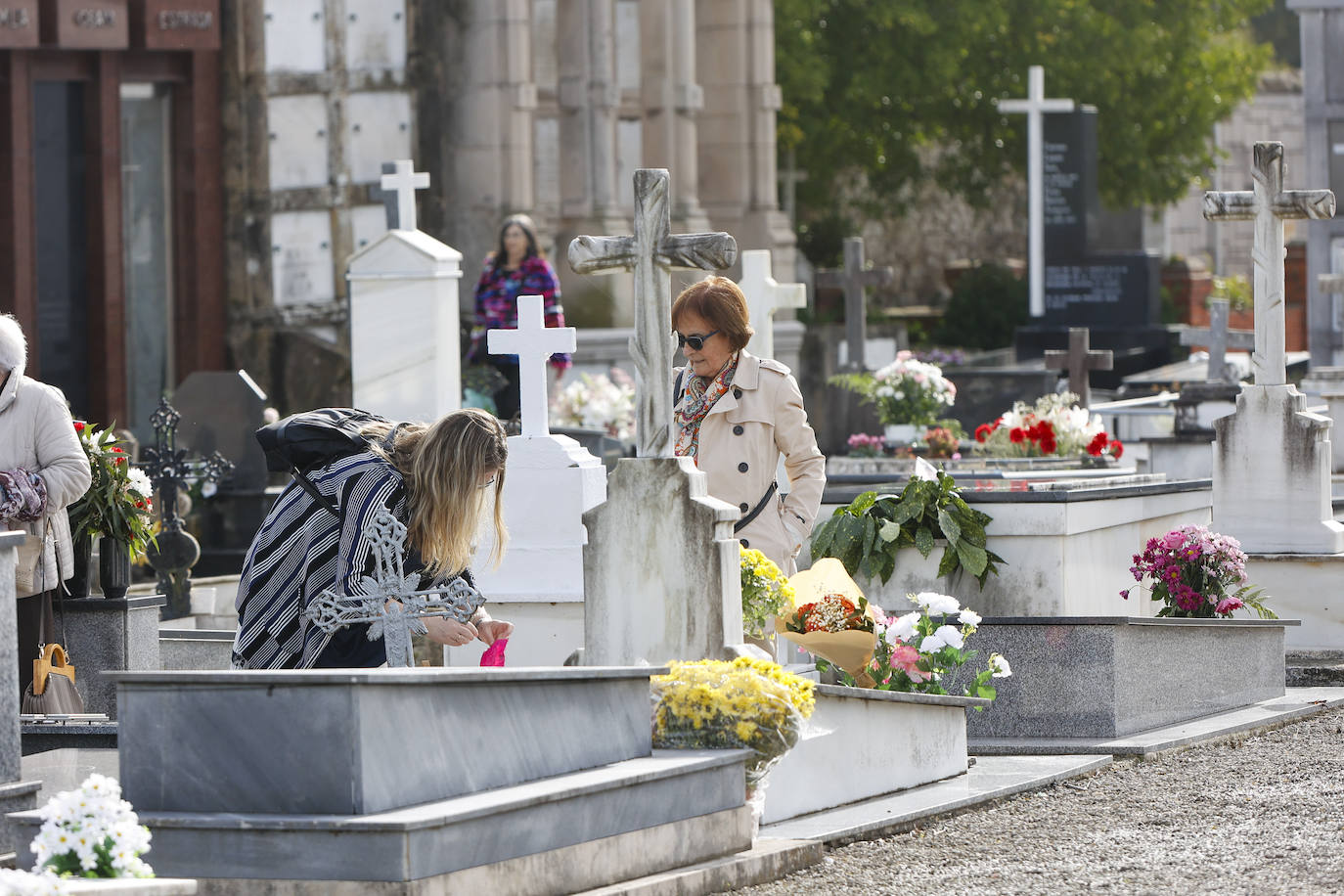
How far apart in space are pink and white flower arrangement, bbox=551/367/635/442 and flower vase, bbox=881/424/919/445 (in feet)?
5.58

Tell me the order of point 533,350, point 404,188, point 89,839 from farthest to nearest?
point 404,188 < point 533,350 < point 89,839

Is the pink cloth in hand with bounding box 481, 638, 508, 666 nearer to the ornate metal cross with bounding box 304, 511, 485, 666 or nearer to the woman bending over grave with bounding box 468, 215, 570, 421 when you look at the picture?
the ornate metal cross with bounding box 304, 511, 485, 666

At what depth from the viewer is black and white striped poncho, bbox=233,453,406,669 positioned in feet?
20.1

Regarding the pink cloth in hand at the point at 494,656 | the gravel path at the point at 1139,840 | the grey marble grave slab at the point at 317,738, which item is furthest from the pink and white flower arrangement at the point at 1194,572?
the grey marble grave slab at the point at 317,738

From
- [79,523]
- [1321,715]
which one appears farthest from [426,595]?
[1321,715]

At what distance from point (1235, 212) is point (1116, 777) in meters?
4.22

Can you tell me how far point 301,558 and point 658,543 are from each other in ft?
3.55

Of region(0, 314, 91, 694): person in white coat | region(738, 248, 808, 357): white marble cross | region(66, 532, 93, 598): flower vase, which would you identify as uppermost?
region(738, 248, 808, 357): white marble cross

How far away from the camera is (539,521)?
8.94 metres

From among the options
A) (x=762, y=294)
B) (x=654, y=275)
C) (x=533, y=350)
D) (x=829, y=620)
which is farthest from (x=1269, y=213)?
(x=654, y=275)

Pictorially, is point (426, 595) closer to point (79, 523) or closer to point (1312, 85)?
point (79, 523)

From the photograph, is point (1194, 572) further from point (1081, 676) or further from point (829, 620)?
point (829, 620)

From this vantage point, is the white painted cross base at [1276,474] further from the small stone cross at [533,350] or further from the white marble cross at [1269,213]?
the small stone cross at [533,350]

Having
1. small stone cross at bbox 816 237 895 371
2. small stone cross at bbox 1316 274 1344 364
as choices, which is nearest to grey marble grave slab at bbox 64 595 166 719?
small stone cross at bbox 816 237 895 371
